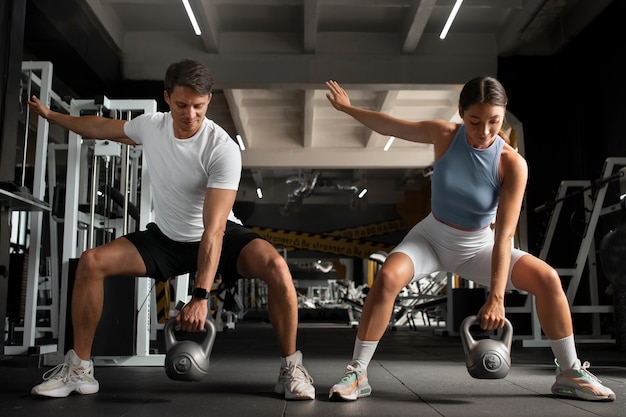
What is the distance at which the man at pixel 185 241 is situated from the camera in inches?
86.8

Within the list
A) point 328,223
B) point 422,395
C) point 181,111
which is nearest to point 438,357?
point 422,395

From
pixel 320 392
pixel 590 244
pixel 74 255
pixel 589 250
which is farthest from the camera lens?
pixel 589 250

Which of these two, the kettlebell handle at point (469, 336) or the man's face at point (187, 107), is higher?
the man's face at point (187, 107)

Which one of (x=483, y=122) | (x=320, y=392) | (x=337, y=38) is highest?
(x=337, y=38)

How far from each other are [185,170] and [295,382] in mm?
824

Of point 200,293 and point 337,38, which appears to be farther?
point 337,38

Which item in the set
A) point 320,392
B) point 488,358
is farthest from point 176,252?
point 488,358

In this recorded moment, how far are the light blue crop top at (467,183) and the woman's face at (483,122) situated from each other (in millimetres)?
40

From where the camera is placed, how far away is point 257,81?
722cm

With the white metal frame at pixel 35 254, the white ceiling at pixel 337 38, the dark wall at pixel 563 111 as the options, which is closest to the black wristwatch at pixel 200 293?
the white metal frame at pixel 35 254

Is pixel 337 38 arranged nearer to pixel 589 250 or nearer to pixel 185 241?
pixel 589 250

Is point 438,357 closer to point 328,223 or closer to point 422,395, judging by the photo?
point 422,395

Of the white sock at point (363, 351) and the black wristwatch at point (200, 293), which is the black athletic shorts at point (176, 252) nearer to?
the black wristwatch at point (200, 293)

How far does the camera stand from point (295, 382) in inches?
85.8
